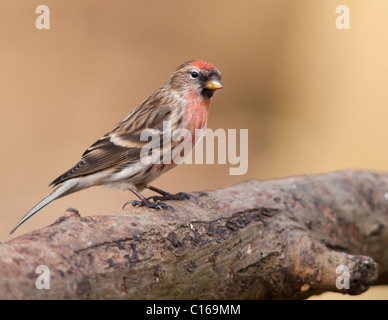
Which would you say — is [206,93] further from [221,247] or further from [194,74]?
[221,247]

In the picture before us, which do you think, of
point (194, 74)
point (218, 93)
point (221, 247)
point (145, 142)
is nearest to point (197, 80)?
point (194, 74)

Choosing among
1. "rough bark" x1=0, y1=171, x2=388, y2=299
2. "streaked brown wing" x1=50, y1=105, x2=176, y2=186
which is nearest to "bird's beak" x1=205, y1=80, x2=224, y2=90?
"streaked brown wing" x1=50, y1=105, x2=176, y2=186

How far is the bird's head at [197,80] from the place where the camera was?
252 cm

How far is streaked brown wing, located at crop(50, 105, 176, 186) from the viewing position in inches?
92.1

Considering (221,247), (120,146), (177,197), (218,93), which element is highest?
(218,93)

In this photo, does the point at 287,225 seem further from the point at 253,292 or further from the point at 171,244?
the point at 171,244

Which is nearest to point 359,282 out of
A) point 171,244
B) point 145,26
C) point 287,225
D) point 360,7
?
point 287,225

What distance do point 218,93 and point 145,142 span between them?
273cm

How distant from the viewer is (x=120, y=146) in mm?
2385

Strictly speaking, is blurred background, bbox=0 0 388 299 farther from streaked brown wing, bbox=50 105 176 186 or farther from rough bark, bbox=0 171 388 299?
rough bark, bbox=0 171 388 299

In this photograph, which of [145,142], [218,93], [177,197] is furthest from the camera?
[218,93]

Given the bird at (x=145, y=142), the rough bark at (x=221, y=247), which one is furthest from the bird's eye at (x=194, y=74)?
the rough bark at (x=221, y=247)

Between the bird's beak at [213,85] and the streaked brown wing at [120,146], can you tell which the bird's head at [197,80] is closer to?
the bird's beak at [213,85]

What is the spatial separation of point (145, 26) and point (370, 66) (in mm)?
2023
